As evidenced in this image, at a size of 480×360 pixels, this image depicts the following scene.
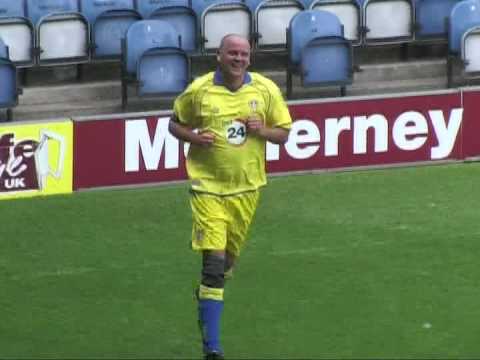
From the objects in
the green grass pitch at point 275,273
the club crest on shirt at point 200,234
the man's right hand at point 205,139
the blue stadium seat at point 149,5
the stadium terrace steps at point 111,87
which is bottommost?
the green grass pitch at point 275,273

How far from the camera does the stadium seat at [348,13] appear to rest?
1595 centimetres

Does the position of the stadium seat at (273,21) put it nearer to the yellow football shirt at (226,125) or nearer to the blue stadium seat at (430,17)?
the blue stadium seat at (430,17)

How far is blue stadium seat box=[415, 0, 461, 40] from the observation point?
16328 millimetres

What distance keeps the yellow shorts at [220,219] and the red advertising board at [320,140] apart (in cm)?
461

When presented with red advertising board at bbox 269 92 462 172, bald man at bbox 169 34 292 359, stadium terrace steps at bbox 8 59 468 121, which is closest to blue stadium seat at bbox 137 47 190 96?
stadium terrace steps at bbox 8 59 468 121

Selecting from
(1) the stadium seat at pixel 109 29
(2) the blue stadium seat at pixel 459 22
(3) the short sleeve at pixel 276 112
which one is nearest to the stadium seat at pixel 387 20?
(2) the blue stadium seat at pixel 459 22

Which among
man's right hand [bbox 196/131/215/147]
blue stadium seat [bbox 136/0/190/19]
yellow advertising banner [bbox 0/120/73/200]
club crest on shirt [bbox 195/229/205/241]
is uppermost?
blue stadium seat [bbox 136/0/190/19]

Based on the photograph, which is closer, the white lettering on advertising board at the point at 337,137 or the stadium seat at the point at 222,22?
the white lettering on advertising board at the point at 337,137

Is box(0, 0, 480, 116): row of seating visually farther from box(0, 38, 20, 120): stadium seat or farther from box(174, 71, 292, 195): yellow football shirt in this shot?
box(174, 71, 292, 195): yellow football shirt

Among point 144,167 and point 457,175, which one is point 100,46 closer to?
point 144,167

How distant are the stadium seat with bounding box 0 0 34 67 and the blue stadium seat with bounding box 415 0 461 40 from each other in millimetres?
4187

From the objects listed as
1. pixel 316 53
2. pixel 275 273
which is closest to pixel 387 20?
pixel 316 53

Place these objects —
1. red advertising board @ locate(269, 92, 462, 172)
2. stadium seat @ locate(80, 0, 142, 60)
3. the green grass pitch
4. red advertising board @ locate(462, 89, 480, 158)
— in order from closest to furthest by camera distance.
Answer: the green grass pitch, red advertising board @ locate(269, 92, 462, 172), red advertising board @ locate(462, 89, 480, 158), stadium seat @ locate(80, 0, 142, 60)

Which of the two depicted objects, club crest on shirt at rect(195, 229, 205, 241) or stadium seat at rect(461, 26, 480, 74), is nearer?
club crest on shirt at rect(195, 229, 205, 241)
